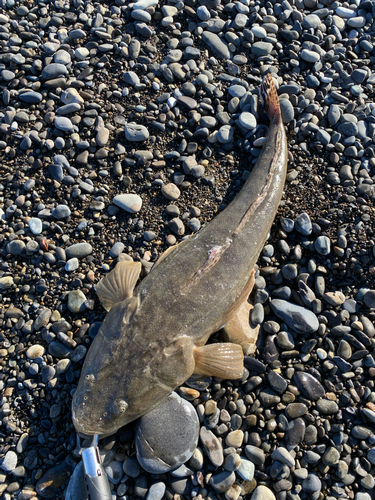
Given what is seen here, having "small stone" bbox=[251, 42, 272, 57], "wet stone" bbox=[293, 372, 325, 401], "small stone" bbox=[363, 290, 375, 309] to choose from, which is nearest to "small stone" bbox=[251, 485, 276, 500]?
"wet stone" bbox=[293, 372, 325, 401]

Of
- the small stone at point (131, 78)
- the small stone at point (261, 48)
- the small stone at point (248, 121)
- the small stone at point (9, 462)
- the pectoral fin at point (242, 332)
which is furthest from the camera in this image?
the small stone at point (261, 48)

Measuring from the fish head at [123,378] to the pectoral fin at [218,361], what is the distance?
0.58ft

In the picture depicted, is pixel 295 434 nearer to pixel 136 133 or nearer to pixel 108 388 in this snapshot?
pixel 108 388

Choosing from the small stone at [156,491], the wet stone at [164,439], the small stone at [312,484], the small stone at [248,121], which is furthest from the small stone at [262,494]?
the small stone at [248,121]

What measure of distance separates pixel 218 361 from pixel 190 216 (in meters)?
1.87

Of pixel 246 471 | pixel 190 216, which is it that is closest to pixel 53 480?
pixel 246 471

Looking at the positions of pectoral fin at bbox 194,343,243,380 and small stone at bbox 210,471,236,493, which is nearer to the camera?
small stone at bbox 210,471,236,493

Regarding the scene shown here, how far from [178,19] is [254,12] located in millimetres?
1139

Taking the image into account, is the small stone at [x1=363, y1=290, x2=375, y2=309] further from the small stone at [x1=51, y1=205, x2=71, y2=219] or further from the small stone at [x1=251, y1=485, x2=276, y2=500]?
the small stone at [x1=51, y1=205, x2=71, y2=219]

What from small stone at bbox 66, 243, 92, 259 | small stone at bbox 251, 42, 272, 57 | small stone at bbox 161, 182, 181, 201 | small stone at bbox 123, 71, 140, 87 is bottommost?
small stone at bbox 66, 243, 92, 259

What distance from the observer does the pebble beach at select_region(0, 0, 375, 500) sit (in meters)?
4.06

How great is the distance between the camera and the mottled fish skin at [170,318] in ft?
12.2

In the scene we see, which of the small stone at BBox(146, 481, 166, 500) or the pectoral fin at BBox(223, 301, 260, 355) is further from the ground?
the pectoral fin at BBox(223, 301, 260, 355)

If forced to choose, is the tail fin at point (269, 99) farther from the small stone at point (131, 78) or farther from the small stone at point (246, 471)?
the small stone at point (246, 471)
